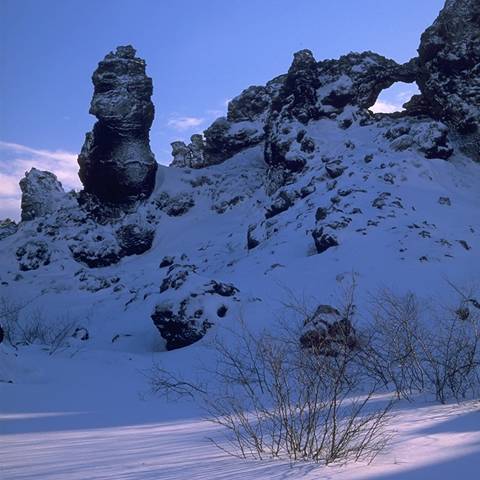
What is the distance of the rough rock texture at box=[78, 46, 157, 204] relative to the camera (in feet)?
101

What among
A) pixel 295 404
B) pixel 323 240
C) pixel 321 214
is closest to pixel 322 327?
pixel 295 404

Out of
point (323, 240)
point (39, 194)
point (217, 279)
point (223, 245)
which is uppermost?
point (39, 194)

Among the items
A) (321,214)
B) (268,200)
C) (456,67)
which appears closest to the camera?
(321,214)

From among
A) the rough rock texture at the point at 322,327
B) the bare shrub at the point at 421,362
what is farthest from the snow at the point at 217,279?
the rough rock texture at the point at 322,327

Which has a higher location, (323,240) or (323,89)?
(323,89)

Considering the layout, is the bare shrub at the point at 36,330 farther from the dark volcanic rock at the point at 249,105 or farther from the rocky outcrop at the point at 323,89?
the dark volcanic rock at the point at 249,105

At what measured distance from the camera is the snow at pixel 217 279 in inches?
174

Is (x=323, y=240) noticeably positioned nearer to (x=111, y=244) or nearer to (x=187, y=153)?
(x=111, y=244)

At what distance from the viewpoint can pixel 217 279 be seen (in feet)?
58.1

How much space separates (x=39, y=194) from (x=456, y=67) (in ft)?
93.6

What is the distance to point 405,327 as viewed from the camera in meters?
7.41

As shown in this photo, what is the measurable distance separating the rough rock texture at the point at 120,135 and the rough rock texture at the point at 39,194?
6.86 meters

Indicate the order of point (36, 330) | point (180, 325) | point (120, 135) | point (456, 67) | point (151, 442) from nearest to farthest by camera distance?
1. point (151, 442)
2. point (180, 325)
3. point (36, 330)
4. point (456, 67)
5. point (120, 135)

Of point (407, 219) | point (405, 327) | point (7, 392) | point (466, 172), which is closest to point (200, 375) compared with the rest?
point (7, 392)
